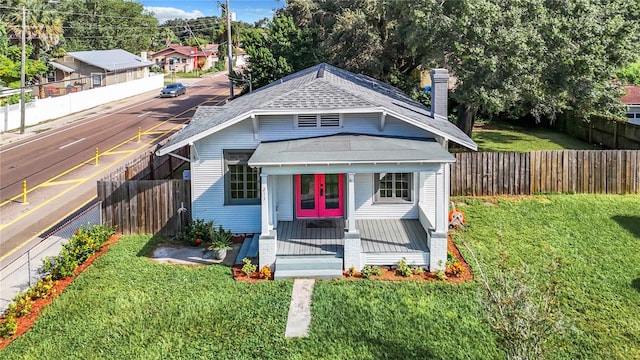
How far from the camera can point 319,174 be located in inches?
607

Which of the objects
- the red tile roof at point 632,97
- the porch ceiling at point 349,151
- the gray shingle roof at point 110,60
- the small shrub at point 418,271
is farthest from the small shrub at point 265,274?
the gray shingle roof at point 110,60

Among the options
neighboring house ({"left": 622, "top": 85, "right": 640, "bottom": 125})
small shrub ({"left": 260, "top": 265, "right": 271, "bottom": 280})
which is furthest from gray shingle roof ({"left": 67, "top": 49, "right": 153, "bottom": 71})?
small shrub ({"left": 260, "top": 265, "right": 271, "bottom": 280})

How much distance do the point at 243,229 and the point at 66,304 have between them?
5.73 m

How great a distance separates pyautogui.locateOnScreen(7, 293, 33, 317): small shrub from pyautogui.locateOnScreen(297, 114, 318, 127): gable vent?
27.7 feet

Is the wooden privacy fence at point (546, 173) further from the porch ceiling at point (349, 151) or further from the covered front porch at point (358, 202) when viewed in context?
the porch ceiling at point (349, 151)

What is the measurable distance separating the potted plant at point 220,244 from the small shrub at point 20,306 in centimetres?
455

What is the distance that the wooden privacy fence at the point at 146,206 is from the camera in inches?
612

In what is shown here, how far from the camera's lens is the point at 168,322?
33.7 feet

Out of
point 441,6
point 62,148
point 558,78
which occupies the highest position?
point 441,6

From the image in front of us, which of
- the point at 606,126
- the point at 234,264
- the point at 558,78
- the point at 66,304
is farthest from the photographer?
the point at 606,126

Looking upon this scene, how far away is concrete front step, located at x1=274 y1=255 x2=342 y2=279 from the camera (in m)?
12.5

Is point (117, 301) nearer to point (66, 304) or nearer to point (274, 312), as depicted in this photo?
point (66, 304)

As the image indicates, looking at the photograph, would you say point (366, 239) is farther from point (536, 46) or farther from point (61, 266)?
point (536, 46)

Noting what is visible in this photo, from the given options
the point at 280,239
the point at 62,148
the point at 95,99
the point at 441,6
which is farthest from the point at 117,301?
the point at 95,99
